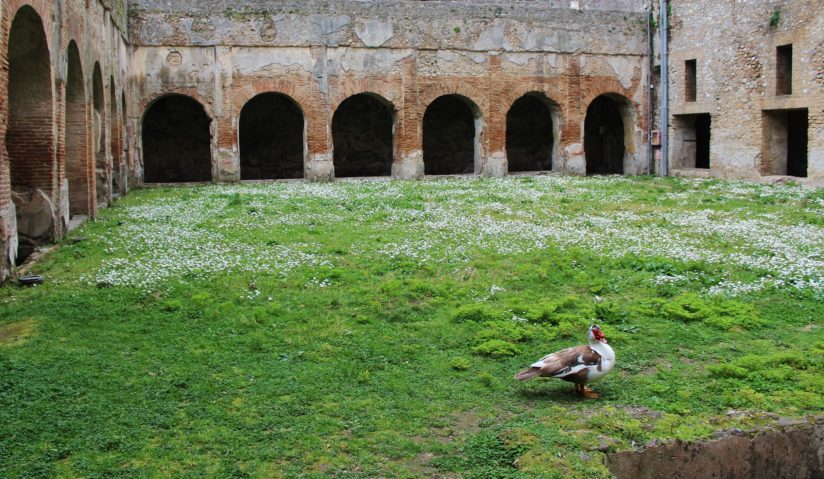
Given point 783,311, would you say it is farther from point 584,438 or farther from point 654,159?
point 654,159

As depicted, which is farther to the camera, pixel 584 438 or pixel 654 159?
pixel 654 159

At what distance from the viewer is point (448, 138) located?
27.1m

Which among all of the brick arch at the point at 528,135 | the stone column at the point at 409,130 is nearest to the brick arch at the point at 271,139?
the stone column at the point at 409,130

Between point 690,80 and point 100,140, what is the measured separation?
15277 millimetres

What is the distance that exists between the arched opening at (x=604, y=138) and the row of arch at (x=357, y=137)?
0.03 meters

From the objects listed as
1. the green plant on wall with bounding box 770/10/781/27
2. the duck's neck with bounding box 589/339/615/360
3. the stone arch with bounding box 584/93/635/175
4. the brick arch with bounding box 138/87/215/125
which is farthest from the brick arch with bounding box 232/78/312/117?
the duck's neck with bounding box 589/339/615/360

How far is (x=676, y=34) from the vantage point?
22.6 metres

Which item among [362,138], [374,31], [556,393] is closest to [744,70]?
[374,31]

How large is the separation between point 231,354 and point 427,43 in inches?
660

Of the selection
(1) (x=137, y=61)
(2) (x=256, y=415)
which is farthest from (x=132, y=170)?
(2) (x=256, y=415)

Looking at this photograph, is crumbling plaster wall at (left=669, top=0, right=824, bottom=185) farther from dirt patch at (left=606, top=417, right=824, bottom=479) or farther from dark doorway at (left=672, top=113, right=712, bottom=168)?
dirt patch at (left=606, top=417, right=824, bottom=479)

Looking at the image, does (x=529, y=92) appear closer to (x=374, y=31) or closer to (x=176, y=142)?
(x=374, y=31)

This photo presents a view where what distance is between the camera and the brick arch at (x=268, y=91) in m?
21.1

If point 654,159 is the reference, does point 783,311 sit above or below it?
below
